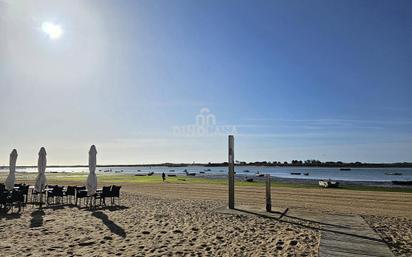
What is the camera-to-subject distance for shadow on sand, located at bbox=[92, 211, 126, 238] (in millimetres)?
8555

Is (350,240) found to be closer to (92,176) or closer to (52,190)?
(92,176)

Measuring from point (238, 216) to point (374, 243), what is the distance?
4604mm

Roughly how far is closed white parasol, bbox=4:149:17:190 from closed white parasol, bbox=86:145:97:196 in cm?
373

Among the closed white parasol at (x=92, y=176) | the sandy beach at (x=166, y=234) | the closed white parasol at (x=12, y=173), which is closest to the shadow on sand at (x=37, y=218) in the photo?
the sandy beach at (x=166, y=234)

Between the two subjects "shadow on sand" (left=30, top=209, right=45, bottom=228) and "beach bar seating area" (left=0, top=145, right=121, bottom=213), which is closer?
"shadow on sand" (left=30, top=209, right=45, bottom=228)

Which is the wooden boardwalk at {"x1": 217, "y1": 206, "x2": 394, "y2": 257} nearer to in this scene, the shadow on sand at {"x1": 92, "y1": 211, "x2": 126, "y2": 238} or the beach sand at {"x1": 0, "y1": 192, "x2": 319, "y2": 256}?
the beach sand at {"x1": 0, "y1": 192, "x2": 319, "y2": 256}

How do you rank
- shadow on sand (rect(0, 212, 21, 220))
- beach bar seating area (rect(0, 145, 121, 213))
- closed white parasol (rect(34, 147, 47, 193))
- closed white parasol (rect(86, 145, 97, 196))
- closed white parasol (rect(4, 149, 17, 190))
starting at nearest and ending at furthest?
shadow on sand (rect(0, 212, 21, 220))
beach bar seating area (rect(0, 145, 121, 213))
closed white parasol (rect(86, 145, 97, 196))
closed white parasol (rect(34, 147, 47, 193))
closed white parasol (rect(4, 149, 17, 190))

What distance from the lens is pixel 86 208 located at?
1317 centimetres

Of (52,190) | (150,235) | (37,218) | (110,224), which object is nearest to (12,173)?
(52,190)

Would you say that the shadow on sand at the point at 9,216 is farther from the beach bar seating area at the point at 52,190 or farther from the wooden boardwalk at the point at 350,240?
the wooden boardwalk at the point at 350,240

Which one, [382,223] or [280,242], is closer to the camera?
[280,242]

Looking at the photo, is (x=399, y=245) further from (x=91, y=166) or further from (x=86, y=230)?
(x=91, y=166)

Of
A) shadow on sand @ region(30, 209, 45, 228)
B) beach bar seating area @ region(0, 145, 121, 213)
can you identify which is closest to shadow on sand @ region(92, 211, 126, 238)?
shadow on sand @ region(30, 209, 45, 228)

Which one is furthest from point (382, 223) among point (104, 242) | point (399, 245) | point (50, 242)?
point (50, 242)
